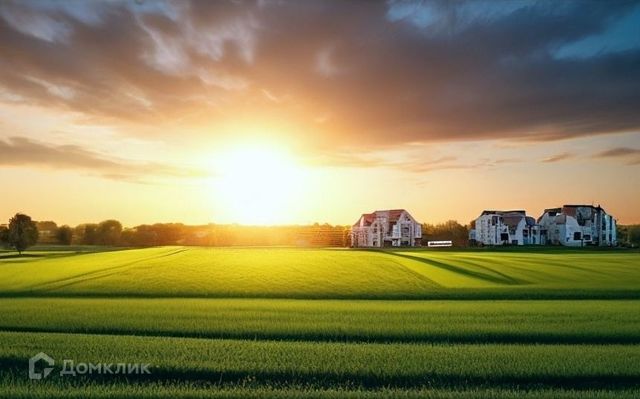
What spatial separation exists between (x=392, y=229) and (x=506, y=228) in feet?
72.0

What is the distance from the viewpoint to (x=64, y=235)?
104062 millimetres

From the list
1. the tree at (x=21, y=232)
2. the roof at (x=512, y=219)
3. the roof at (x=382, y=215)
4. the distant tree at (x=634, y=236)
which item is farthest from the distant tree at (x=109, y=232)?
the distant tree at (x=634, y=236)

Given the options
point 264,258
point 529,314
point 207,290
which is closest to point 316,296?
point 207,290

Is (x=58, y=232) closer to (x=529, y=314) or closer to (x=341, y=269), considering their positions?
(x=341, y=269)

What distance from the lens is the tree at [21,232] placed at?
253 feet

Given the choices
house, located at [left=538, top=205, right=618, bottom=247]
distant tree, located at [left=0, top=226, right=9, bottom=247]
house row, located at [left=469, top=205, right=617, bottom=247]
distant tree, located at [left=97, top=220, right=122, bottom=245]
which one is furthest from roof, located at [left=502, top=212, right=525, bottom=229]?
distant tree, located at [left=0, top=226, right=9, bottom=247]

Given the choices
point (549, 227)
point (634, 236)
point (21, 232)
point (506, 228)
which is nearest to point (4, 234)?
point (21, 232)

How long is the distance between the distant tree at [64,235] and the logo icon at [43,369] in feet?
320

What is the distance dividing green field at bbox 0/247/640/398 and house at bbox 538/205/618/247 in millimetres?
61424

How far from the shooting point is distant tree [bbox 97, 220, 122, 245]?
100375 mm

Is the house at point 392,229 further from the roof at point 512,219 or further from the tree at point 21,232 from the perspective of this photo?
the tree at point 21,232

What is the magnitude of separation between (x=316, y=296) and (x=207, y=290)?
24.9 ft

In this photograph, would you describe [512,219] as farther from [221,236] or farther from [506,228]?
[221,236]

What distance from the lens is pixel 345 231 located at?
10162 cm
